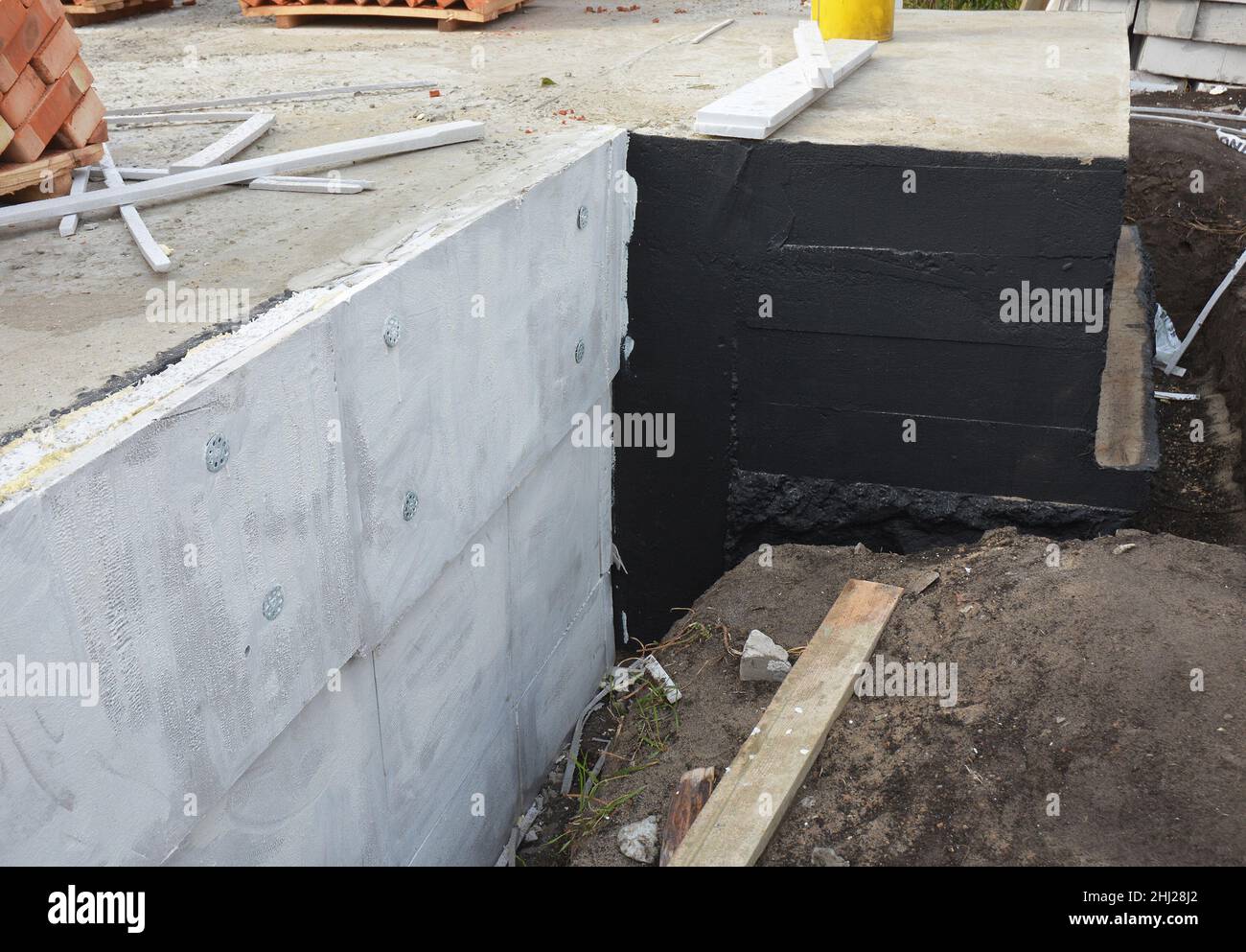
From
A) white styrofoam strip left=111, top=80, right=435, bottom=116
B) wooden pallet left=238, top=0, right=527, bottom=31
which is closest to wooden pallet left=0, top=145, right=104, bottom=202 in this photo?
white styrofoam strip left=111, top=80, right=435, bottom=116

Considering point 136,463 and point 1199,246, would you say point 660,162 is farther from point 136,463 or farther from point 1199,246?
point 1199,246

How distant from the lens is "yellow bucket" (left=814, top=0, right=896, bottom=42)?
225 inches

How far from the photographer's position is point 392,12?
6.39 m

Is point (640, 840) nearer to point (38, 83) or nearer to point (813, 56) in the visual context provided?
point (38, 83)

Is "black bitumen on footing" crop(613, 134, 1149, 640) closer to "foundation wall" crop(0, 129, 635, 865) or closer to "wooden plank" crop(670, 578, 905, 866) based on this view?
"foundation wall" crop(0, 129, 635, 865)

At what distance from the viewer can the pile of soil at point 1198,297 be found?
205 inches


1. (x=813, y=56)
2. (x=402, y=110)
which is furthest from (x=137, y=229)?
(x=813, y=56)

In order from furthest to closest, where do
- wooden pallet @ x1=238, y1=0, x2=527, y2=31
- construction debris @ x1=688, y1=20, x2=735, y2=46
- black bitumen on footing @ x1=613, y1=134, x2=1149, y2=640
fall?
wooden pallet @ x1=238, y1=0, x2=527, y2=31
construction debris @ x1=688, y1=20, x2=735, y2=46
black bitumen on footing @ x1=613, y1=134, x2=1149, y2=640

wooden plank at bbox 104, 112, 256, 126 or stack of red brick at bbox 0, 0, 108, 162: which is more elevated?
stack of red brick at bbox 0, 0, 108, 162

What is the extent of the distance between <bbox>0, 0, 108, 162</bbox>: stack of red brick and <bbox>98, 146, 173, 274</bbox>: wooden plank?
0.12 metres

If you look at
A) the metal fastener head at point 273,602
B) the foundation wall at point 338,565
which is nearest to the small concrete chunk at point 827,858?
the foundation wall at point 338,565

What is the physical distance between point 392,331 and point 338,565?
0.60m

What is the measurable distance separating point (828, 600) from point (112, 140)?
3260mm

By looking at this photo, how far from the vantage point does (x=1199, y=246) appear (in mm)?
7273
